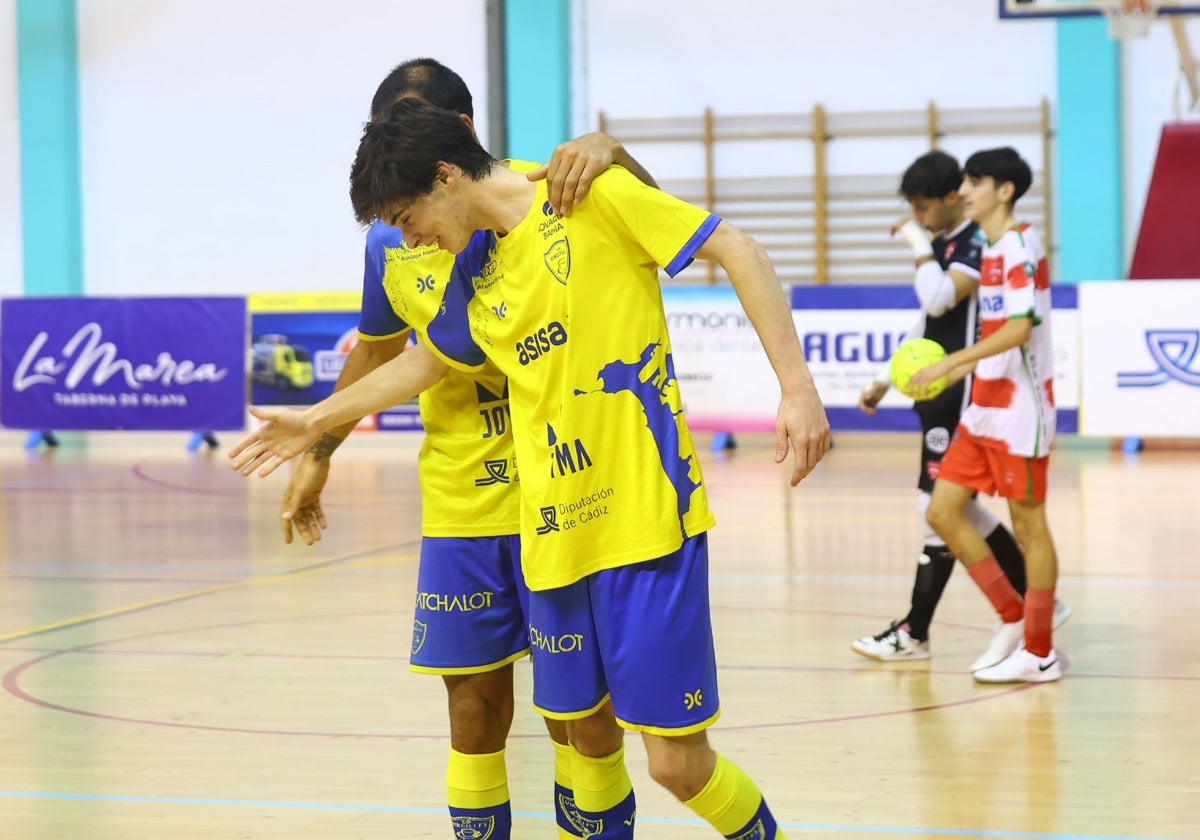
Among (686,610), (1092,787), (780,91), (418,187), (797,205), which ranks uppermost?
(780,91)

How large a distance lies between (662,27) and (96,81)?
265 inches

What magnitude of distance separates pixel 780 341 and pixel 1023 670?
121 inches

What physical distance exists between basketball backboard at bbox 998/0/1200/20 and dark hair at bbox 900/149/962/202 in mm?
6814

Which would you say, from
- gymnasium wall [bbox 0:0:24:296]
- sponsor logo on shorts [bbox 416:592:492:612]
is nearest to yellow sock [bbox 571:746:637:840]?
sponsor logo on shorts [bbox 416:592:492:612]

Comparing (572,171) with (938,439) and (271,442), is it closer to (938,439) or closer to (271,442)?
(271,442)

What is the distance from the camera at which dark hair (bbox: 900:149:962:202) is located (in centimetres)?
560

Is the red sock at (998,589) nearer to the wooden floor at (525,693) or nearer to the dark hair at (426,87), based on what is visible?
the wooden floor at (525,693)

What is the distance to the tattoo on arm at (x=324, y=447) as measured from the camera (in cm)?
339

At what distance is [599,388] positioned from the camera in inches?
107

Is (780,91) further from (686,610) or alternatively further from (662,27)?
(686,610)

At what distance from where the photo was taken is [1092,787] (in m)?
4.06

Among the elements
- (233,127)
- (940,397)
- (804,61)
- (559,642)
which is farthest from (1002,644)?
(233,127)

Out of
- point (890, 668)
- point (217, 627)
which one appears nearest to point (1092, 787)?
point (890, 668)

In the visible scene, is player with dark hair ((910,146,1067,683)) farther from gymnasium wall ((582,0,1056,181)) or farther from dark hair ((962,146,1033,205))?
gymnasium wall ((582,0,1056,181))
